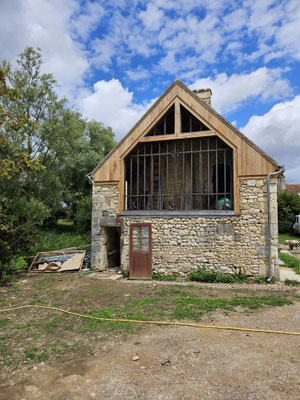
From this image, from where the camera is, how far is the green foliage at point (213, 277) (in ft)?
29.2

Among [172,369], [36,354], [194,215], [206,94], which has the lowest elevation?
[36,354]

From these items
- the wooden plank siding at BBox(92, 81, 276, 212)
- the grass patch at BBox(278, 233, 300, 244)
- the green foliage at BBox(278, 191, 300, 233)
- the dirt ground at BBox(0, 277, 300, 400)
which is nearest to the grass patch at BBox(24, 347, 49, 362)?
the dirt ground at BBox(0, 277, 300, 400)

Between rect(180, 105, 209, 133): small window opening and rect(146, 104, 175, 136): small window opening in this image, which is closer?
rect(180, 105, 209, 133): small window opening

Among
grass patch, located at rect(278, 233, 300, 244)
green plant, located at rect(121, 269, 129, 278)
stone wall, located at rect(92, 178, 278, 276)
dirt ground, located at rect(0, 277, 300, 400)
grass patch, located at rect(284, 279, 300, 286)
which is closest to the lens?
dirt ground, located at rect(0, 277, 300, 400)

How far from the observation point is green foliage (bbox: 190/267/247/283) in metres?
8.91

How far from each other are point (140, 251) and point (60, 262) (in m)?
4.04

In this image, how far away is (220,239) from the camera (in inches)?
364

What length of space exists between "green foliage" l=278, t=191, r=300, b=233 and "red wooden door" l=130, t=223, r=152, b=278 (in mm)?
16415

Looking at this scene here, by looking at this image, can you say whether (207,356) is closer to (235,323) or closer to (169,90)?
(235,323)

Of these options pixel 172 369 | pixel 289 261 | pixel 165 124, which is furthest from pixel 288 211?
pixel 172 369

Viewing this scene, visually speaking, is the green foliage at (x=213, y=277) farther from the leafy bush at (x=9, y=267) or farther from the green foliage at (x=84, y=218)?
the green foliage at (x=84, y=218)

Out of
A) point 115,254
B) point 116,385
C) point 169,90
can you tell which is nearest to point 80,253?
point 115,254

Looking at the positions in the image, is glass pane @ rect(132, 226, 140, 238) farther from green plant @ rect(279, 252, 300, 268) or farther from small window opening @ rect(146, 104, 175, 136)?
green plant @ rect(279, 252, 300, 268)

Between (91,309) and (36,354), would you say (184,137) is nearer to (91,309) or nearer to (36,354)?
(91,309)
